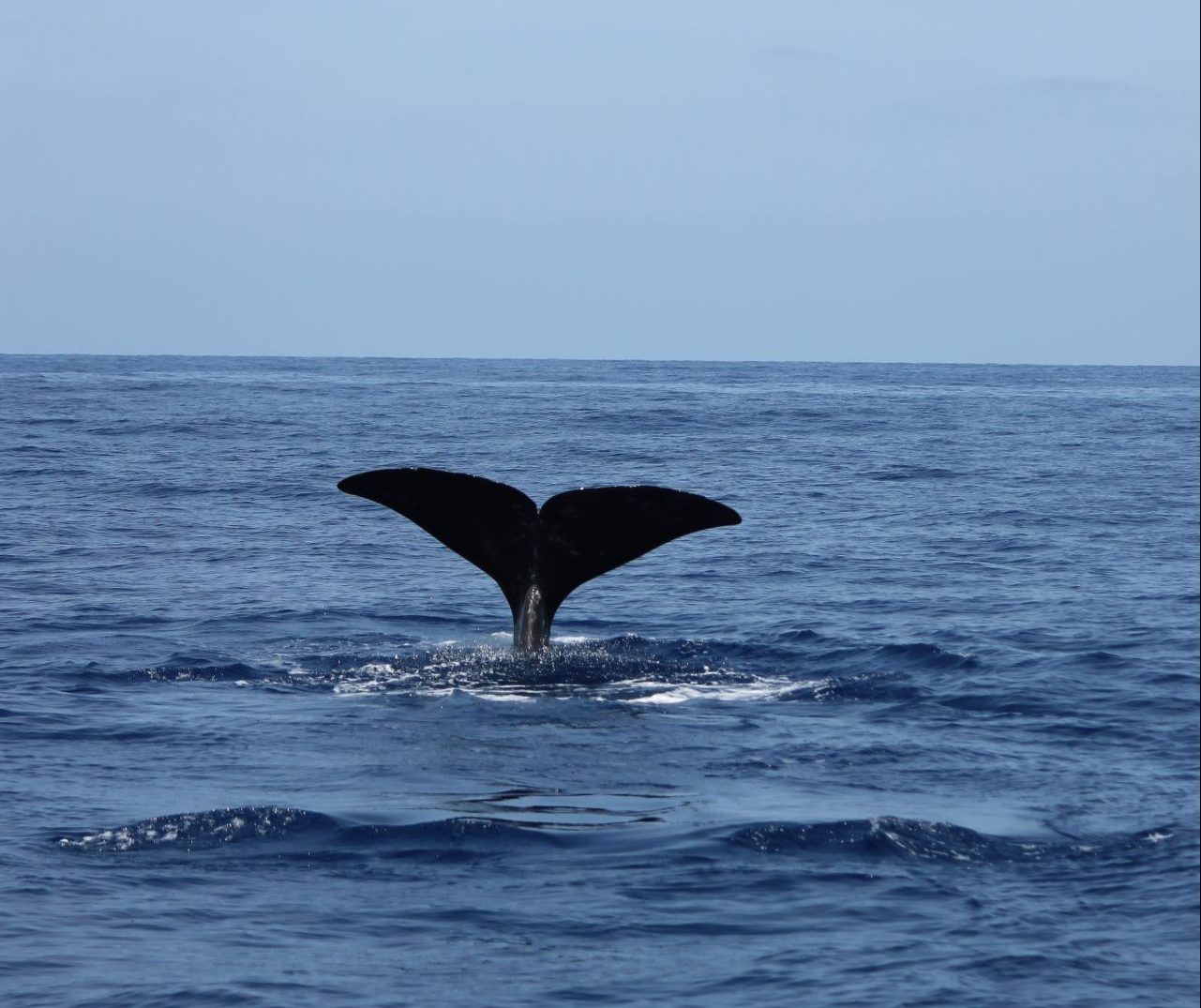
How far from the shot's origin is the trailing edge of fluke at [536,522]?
11.1m

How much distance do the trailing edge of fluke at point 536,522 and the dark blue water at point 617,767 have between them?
71cm

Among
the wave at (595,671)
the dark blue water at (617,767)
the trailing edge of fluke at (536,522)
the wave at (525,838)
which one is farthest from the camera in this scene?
the wave at (595,671)

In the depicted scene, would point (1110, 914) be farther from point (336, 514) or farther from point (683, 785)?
point (336, 514)

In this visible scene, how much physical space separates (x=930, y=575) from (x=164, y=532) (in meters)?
9.99

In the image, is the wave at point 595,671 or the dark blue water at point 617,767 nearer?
the dark blue water at point 617,767

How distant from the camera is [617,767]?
30.7ft

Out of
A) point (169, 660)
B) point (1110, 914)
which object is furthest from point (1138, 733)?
point (169, 660)

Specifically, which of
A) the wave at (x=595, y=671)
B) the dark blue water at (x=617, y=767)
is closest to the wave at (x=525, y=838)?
the dark blue water at (x=617, y=767)

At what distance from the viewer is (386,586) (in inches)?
689

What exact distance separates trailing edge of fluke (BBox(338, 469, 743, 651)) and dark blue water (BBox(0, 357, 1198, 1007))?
0.71 meters

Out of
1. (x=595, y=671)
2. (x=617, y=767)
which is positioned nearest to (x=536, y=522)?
(x=595, y=671)

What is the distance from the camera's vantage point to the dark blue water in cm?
642

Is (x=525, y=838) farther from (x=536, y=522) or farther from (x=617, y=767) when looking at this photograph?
(x=536, y=522)

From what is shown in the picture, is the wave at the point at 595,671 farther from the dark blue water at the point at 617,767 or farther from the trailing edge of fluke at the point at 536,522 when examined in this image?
the trailing edge of fluke at the point at 536,522
